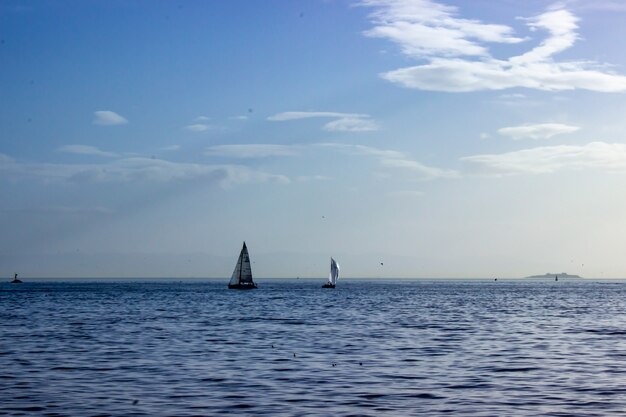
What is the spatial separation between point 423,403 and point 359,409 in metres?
2.59

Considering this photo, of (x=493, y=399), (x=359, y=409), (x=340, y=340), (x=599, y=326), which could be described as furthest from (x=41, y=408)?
(x=599, y=326)

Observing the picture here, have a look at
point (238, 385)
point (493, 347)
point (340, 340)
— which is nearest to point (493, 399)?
point (238, 385)

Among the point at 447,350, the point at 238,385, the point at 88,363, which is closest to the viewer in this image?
the point at 238,385

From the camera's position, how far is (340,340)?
55938 millimetres

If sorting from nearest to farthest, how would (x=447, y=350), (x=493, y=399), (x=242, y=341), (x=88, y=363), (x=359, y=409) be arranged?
(x=359, y=409)
(x=493, y=399)
(x=88, y=363)
(x=447, y=350)
(x=242, y=341)

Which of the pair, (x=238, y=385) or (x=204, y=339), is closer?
(x=238, y=385)

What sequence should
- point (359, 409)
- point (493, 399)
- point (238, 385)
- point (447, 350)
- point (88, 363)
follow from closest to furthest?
point (359, 409) → point (493, 399) → point (238, 385) → point (88, 363) → point (447, 350)

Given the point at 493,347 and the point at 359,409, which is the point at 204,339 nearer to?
the point at 493,347

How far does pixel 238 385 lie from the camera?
3422cm

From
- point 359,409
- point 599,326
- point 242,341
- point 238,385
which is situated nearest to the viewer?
point 359,409

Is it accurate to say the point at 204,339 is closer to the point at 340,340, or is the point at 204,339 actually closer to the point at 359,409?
the point at 340,340

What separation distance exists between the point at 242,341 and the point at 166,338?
5.85m

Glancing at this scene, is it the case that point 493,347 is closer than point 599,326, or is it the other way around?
point 493,347

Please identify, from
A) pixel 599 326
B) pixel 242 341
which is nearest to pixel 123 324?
pixel 242 341
